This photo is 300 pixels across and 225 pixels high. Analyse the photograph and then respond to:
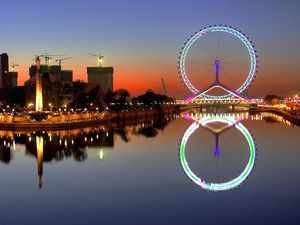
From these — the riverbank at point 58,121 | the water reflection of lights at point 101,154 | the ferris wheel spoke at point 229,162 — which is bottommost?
the ferris wheel spoke at point 229,162

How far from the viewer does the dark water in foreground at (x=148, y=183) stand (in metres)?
9.90

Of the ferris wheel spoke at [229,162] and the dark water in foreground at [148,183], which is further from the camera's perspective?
the ferris wheel spoke at [229,162]

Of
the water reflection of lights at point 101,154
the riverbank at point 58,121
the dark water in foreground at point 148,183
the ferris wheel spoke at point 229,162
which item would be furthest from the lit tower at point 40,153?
the ferris wheel spoke at point 229,162

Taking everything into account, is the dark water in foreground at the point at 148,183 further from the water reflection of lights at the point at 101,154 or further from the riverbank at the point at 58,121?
the riverbank at the point at 58,121

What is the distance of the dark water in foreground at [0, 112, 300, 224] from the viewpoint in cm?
990

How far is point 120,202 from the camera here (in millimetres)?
11078

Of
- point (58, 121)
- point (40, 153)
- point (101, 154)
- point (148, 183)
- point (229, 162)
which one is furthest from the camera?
point (58, 121)

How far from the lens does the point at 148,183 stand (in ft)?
44.3

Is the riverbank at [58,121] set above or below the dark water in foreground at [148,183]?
above

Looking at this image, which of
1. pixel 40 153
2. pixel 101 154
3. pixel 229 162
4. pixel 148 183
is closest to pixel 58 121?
pixel 40 153

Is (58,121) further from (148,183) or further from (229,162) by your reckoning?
(148,183)

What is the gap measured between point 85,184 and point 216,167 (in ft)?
18.2

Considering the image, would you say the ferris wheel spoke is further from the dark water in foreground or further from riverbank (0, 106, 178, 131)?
riverbank (0, 106, 178, 131)

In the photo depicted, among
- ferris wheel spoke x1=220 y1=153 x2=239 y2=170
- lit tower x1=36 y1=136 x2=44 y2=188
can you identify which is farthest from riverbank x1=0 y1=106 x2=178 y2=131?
ferris wheel spoke x1=220 y1=153 x2=239 y2=170
